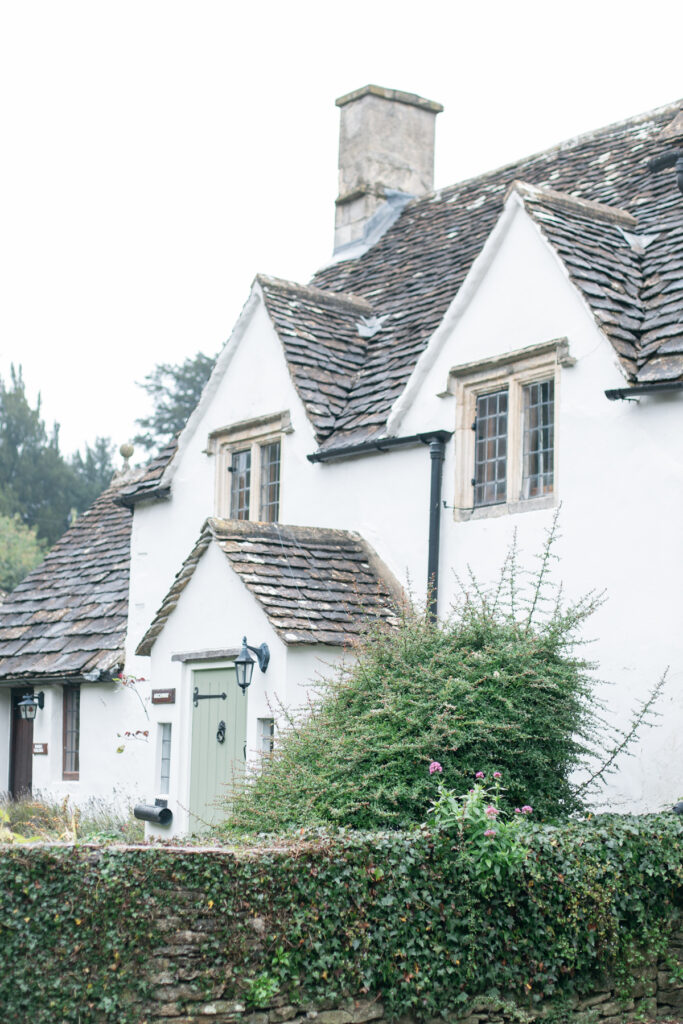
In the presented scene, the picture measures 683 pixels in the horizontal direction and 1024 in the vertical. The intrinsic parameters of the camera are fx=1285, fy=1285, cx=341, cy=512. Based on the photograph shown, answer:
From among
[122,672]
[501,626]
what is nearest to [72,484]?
[122,672]

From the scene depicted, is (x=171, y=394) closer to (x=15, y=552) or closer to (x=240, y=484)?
(x=15, y=552)

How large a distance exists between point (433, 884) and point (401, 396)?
23.5 feet

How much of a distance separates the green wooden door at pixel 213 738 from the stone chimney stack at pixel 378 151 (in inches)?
375

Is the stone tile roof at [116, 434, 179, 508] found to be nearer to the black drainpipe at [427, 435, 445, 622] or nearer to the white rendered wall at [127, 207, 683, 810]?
the white rendered wall at [127, 207, 683, 810]

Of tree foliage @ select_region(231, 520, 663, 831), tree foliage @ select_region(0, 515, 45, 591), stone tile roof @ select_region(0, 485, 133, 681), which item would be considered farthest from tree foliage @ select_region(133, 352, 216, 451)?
tree foliage @ select_region(231, 520, 663, 831)

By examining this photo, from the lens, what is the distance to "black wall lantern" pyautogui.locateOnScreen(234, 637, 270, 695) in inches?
487

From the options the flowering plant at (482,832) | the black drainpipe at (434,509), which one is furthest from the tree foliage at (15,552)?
the flowering plant at (482,832)

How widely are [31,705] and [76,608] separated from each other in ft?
5.23

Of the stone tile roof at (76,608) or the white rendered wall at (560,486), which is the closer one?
the white rendered wall at (560,486)

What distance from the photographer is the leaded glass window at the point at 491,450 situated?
13195 millimetres

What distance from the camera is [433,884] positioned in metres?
7.79

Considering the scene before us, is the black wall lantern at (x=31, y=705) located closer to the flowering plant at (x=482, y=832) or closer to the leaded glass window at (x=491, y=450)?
the leaded glass window at (x=491, y=450)

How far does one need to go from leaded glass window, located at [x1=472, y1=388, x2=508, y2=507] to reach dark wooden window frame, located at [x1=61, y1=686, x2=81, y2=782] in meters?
8.18

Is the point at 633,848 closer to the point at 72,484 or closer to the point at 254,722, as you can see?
the point at 254,722
